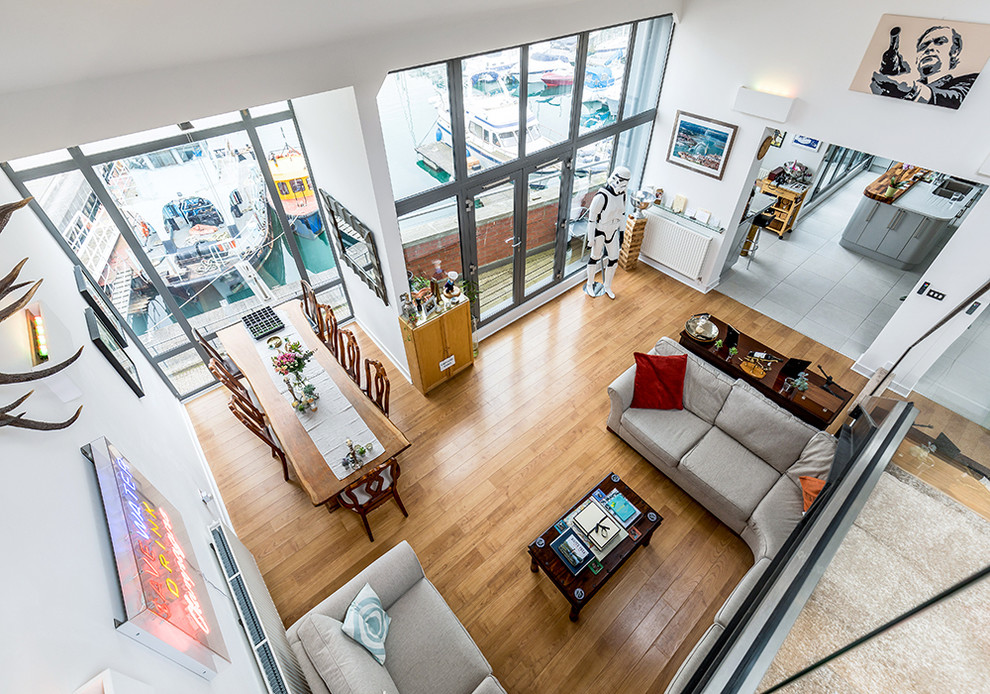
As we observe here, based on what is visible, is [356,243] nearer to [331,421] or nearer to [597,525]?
[331,421]

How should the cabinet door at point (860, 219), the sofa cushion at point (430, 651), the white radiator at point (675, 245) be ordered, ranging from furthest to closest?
the cabinet door at point (860, 219)
the white radiator at point (675, 245)
the sofa cushion at point (430, 651)

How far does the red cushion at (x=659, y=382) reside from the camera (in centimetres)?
404

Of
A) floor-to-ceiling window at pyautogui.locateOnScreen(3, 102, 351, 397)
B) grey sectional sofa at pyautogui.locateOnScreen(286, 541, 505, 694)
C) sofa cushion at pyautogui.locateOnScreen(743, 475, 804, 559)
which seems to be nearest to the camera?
grey sectional sofa at pyautogui.locateOnScreen(286, 541, 505, 694)

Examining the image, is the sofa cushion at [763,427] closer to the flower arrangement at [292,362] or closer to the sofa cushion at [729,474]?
the sofa cushion at [729,474]

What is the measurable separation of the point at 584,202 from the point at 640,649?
471cm

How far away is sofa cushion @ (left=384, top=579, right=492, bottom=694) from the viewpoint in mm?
2680

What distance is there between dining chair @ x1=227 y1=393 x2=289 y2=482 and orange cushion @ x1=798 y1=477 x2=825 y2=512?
3989 millimetres

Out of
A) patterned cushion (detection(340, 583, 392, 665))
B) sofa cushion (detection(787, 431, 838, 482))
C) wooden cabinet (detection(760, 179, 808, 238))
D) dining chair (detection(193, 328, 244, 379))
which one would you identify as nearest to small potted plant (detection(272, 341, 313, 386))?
dining chair (detection(193, 328, 244, 379))

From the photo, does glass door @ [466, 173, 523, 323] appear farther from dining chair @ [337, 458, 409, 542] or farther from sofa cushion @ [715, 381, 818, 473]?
sofa cushion @ [715, 381, 818, 473]

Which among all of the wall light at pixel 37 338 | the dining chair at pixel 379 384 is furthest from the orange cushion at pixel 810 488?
the wall light at pixel 37 338

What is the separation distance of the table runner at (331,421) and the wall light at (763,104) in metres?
4.81

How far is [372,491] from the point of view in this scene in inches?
135

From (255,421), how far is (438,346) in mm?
1739

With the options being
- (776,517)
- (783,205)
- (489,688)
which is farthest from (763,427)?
(783,205)
